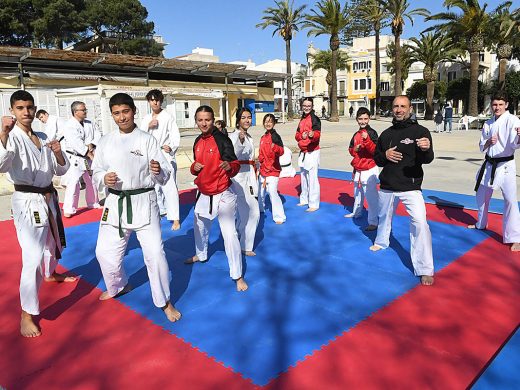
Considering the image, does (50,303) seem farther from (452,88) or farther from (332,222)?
(452,88)

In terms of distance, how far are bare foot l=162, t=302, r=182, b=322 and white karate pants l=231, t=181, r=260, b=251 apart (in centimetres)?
173

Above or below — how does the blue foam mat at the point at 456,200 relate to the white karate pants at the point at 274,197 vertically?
below

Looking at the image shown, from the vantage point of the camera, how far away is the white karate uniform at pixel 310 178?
6977mm

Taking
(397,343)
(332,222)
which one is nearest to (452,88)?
(332,222)

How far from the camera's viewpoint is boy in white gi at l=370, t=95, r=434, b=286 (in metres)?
4.20

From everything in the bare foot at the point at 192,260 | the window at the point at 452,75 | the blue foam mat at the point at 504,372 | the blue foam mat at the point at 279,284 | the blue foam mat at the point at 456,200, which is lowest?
the blue foam mat at the point at 504,372

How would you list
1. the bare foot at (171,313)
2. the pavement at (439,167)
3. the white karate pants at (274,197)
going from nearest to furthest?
1. the bare foot at (171,313)
2. the white karate pants at (274,197)
3. the pavement at (439,167)

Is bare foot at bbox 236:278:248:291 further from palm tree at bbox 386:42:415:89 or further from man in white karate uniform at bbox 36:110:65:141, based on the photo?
palm tree at bbox 386:42:415:89

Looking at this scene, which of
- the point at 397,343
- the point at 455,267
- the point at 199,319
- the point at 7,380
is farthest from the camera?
the point at 455,267

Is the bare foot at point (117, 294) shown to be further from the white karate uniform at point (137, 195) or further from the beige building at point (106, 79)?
the beige building at point (106, 79)

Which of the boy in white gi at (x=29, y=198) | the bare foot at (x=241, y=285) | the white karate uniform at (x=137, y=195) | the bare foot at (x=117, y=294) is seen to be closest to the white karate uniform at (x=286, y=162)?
the bare foot at (x=241, y=285)

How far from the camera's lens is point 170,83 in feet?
97.1

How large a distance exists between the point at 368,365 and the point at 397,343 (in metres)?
0.40

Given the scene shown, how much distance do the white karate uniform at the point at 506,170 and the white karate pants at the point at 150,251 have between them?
416 centimetres
